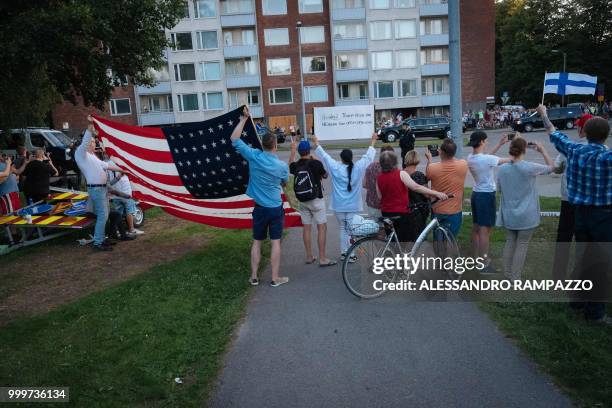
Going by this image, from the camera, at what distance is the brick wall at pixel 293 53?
5616 centimetres

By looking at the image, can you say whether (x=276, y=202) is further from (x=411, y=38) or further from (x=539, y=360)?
(x=411, y=38)

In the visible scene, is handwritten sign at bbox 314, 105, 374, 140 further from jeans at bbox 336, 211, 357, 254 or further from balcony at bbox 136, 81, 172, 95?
balcony at bbox 136, 81, 172, 95

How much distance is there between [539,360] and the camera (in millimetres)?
4477

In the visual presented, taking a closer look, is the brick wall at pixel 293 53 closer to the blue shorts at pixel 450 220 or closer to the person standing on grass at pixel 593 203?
the blue shorts at pixel 450 220

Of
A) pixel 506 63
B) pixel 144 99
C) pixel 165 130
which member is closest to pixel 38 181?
pixel 165 130

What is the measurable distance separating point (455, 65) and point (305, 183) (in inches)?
162

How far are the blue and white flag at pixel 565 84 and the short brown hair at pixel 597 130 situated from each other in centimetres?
366

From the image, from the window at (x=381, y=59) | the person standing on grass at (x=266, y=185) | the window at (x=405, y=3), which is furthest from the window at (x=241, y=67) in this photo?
the person standing on grass at (x=266, y=185)

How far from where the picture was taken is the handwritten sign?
1325 centimetres

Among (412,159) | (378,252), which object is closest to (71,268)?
(378,252)

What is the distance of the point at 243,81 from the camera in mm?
56562

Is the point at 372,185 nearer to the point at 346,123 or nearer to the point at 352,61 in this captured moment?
the point at 346,123

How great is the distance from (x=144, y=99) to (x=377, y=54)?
26.6 metres

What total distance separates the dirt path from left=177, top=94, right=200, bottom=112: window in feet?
159
